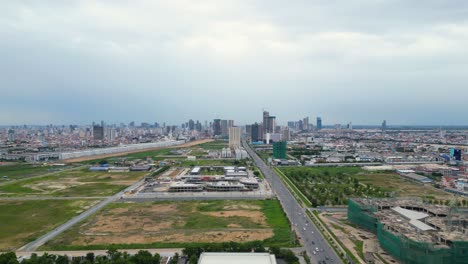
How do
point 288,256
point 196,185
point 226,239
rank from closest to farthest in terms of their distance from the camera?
point 288,256, point 226,239, point 196,185

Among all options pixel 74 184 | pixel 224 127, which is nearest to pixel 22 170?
pixel 74 184

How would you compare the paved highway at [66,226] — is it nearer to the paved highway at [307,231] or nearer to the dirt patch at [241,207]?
the dirt patch at [241,207]

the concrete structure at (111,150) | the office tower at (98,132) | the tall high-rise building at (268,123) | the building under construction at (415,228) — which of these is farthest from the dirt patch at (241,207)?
the office tower at (98,132)

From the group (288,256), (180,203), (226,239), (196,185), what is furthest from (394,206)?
(196,185)

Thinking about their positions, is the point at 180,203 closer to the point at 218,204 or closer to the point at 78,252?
the point at 218,204

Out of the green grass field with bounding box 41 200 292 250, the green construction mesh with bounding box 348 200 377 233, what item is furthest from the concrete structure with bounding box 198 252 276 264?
the green construction mesh with bounding box 348 200 377 233

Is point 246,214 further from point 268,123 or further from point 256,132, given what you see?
point 268,123
